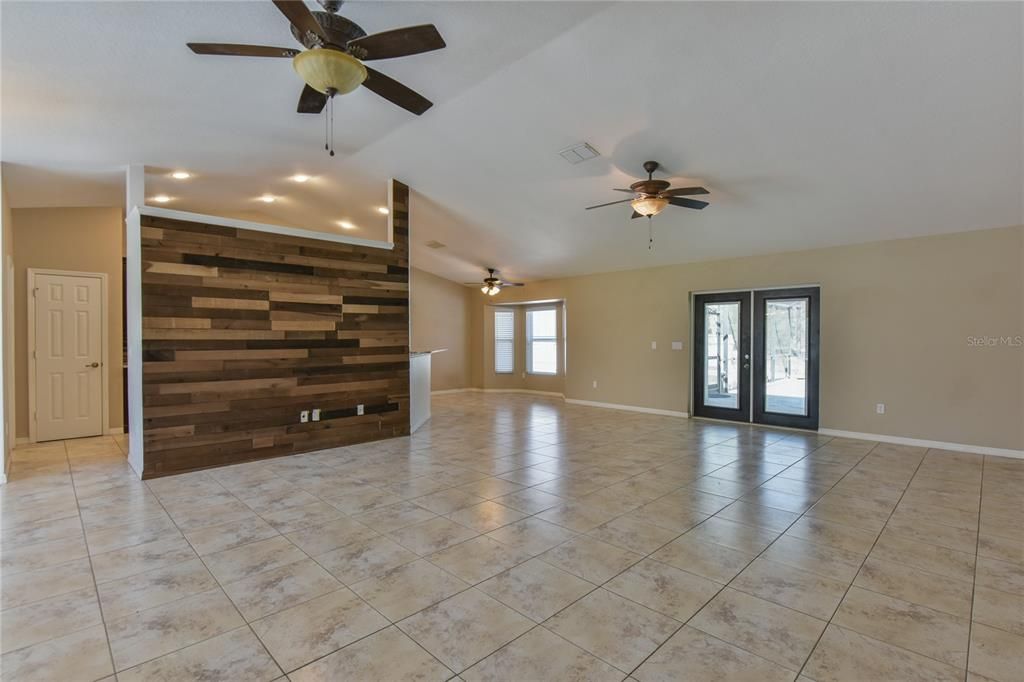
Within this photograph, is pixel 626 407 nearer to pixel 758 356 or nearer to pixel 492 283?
pixel 758 356

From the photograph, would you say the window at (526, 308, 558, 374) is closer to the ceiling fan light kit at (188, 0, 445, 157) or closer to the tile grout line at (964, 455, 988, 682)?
the tile grout line at (964, 455, 988, 682)

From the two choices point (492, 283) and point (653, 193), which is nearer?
point (653, 193)

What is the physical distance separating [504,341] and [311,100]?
868 centimetres

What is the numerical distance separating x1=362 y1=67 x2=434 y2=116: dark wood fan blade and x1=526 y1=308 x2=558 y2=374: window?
805 cm

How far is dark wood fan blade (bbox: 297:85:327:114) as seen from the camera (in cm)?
305

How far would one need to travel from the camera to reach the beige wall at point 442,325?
35.0 ft

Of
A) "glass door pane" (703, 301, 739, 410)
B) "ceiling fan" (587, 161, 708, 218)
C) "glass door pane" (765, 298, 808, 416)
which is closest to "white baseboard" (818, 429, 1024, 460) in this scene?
"glass door pane" (765, 298, 808, 416)

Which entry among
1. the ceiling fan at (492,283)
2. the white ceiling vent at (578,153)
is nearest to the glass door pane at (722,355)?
the ceiling fan at (492,283)

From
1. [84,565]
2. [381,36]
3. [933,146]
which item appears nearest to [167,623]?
[84,565]

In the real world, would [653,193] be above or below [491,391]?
above

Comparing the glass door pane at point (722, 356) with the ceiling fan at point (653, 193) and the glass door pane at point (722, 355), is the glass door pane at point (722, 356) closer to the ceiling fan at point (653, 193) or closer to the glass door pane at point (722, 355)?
the glass door pane at point (722, 355)

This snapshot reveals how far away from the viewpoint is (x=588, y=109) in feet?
13.0

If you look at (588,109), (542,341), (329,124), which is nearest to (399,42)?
(588,109)

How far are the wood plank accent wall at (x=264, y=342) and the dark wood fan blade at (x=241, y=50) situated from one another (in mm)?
2674
